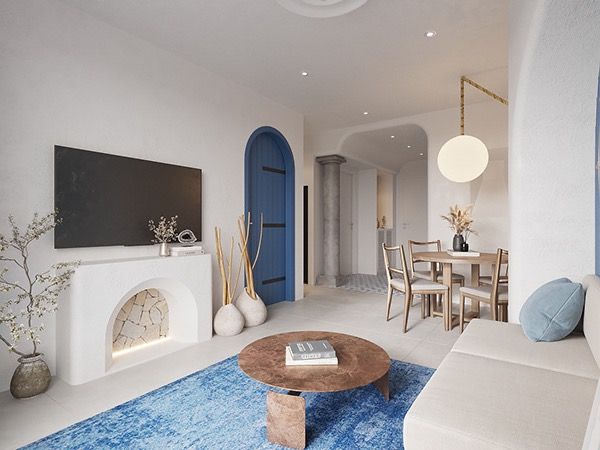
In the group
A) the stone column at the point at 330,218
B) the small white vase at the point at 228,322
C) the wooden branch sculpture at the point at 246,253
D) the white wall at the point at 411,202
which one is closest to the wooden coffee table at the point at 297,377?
the small white vase at the point at 228,322

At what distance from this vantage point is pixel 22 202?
2328 millimetres

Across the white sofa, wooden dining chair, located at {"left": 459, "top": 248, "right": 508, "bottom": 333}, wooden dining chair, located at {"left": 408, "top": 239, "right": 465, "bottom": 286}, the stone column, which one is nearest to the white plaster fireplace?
the white sofa

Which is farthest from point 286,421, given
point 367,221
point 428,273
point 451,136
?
point 367,221

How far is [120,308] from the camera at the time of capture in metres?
2.75

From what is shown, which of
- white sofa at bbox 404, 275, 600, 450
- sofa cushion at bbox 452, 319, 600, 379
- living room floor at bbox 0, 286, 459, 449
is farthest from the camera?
living room floor at bbox 0, 286, 459, 449

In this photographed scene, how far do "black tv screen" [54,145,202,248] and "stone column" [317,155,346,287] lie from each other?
3344 mm

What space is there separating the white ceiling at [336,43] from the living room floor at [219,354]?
274 centimetres

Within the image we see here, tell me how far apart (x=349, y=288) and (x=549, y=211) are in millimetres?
4015

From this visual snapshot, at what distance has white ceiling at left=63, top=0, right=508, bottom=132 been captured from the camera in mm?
2623

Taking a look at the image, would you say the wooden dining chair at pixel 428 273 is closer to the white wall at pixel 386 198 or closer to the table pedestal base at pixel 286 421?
the table pedestal base at pixel 286 421

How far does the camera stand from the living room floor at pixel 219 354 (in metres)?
1.94

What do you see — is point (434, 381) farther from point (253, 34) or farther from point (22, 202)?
point (253, 34)

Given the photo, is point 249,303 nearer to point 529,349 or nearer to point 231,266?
point 231,266

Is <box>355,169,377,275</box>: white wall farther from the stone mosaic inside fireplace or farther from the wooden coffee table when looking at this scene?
the wooden coffee table
